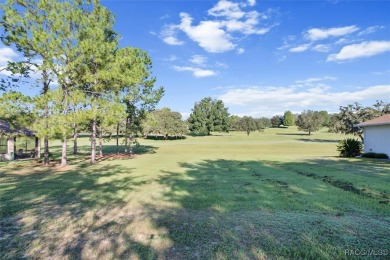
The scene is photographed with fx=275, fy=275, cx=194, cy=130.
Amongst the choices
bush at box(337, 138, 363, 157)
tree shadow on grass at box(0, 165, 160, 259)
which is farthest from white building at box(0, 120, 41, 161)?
bush at box(337, 138, 363, 157)

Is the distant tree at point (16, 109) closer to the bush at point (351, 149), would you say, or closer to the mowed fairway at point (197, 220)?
the mowed fairway at point (197, 220)

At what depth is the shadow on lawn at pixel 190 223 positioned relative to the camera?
16.8 ft

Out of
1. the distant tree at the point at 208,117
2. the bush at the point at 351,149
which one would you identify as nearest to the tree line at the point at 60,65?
the bush at the point at 351,149

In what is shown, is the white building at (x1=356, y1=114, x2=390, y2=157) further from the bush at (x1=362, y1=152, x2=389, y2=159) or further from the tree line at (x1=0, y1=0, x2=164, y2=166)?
the tree line at (x1=0, y1=0, x2=164, y2=166)

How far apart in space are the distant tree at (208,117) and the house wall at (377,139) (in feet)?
192

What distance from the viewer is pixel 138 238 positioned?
5.72 metres

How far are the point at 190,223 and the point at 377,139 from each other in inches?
958

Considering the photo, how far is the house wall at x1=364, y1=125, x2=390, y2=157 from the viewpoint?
923 inches

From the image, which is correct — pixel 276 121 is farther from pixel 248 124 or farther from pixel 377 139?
pixel 377 139

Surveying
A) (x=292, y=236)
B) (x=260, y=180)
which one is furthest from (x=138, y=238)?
(x=260, y=180)

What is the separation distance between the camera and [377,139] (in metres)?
24.5

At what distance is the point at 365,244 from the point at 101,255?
4.90 m

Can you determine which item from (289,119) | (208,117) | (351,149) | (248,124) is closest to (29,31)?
(351,149)

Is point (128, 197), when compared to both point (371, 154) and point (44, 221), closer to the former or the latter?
point (44, 221)
